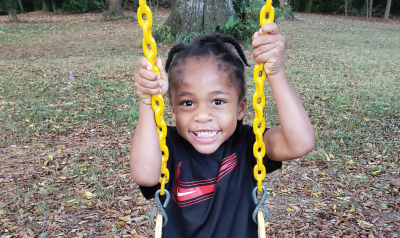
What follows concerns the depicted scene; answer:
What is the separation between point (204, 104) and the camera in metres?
1.48

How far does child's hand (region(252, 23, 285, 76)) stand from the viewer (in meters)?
1.32

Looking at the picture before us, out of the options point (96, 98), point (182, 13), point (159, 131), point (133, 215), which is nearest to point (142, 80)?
point (159, 131)

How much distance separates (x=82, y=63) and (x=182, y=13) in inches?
139

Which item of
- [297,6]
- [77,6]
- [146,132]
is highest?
[146,132]

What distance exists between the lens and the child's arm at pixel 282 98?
1332 millimetres

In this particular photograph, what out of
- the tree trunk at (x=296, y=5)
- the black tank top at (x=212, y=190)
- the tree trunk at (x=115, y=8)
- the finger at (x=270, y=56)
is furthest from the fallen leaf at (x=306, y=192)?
the tree trunk at (x=296, y=5)

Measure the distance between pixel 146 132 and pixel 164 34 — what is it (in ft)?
32.1

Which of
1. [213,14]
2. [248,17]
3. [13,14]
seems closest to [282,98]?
[213,14]

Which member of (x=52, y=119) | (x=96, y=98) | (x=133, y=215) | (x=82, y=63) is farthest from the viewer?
(x=82, y=63)

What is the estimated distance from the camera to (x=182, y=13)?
10.4 meters

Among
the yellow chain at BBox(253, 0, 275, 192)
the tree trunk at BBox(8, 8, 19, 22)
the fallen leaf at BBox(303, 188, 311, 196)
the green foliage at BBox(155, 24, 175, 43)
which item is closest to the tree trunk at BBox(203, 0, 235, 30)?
the green foliage at BBox(155, 24, 175, 43)

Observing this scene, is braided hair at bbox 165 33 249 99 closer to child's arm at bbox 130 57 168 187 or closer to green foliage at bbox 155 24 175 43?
child's arm at bbox 130 57 168 187

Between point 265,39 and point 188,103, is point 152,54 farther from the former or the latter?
point 265,39

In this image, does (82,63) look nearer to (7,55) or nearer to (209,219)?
(7,55)
